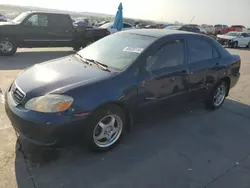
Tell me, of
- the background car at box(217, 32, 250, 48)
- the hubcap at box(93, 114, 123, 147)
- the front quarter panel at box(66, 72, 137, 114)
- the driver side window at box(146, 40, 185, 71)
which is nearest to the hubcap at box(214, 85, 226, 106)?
the driver side window at box(146, 40, 185, 71)

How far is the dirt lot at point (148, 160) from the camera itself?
3037mm

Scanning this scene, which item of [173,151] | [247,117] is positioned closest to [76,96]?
[173,151]

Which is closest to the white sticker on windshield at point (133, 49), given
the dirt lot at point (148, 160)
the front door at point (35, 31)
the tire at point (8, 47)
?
the dirt lot at point (148, 160)

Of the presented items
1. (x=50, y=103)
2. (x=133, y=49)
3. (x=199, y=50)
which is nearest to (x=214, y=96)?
(x=199, y=50)

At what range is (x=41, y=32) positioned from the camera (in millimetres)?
11453

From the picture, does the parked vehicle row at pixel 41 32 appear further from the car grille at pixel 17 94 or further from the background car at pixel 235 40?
the background car at pixel 235 40

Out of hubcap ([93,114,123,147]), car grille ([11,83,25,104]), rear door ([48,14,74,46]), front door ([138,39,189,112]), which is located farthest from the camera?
rear door ([48,14,74,46])

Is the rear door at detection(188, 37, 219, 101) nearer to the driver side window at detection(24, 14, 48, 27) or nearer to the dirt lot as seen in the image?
the dirt lot

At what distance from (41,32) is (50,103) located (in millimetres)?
9219

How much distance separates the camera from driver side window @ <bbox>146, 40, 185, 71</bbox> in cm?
391

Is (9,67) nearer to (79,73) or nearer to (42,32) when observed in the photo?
(42,32)

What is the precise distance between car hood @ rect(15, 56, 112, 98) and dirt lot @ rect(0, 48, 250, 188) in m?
0.82

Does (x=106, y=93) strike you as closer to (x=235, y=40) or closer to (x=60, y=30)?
(x=60, y=30)

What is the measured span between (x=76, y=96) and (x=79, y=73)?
0.57 metres
